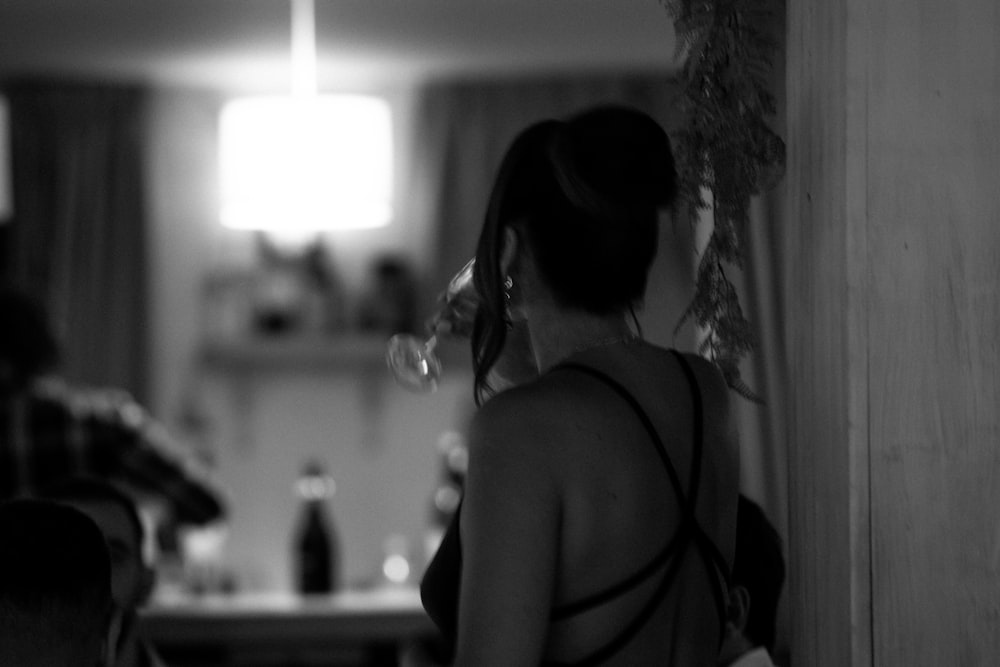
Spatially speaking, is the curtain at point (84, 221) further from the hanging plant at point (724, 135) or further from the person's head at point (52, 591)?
the hanging plant at point (724, 135)

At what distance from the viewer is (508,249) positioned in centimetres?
117

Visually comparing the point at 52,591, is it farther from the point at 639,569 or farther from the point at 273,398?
the point at 273,398

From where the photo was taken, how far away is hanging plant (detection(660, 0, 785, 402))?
129 cm

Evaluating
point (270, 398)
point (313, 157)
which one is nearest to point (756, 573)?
point (313, 157)

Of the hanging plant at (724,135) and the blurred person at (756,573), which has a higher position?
the hanging plant at (724,135)

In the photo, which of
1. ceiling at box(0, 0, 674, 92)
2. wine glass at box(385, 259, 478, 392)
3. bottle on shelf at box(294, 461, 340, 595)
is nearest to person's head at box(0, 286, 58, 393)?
bottle on shelf at box(294, 461, 340, 595)

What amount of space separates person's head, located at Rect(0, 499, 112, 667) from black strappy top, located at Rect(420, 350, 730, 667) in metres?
0.35

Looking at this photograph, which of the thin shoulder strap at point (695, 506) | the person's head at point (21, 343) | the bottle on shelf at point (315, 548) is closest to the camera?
the thin shoulder strap at point (695, 506)

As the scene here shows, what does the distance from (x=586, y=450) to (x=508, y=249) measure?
0.19 metres

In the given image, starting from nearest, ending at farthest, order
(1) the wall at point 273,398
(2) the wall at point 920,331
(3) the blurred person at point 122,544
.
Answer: (2) the wall at point 920,331
(3) the blurred person at point 122,544
(1) the wall at point 273,398

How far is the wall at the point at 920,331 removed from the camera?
42.4 inches

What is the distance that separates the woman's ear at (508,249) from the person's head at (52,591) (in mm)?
514

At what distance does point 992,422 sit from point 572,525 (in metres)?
0.35

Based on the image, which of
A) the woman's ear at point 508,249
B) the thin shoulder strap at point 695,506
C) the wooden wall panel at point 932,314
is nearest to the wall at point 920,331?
the wooden wall panel at point 932,314
